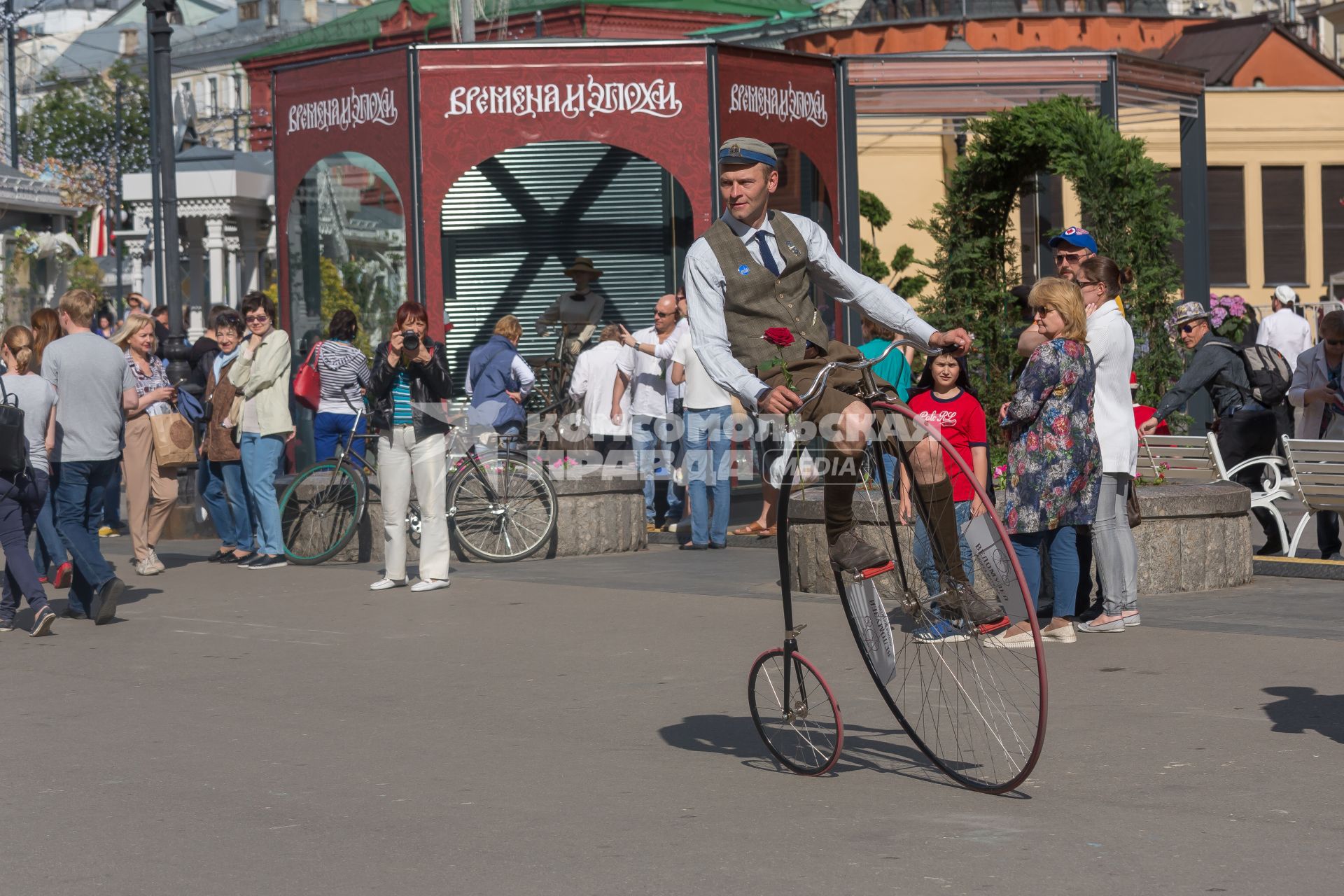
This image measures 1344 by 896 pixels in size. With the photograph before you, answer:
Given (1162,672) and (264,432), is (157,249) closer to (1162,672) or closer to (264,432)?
(264,432)

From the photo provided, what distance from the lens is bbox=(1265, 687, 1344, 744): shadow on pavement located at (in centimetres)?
675

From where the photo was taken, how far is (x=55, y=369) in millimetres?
11453

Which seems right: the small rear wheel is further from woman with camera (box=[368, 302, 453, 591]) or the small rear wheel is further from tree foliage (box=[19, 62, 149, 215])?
tree foliage (box=[19, 62, 149, 215])

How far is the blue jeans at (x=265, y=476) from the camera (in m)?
13.4

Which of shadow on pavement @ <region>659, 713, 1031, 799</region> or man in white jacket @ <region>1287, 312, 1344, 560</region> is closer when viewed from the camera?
shadow on pavement @ <region>659, 713, 1031, 799</region>

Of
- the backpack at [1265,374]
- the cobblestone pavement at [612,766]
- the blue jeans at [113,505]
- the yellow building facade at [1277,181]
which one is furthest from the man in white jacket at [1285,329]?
the yellow building facade at [1277,181]

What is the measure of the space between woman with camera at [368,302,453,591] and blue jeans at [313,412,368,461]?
2261 mm

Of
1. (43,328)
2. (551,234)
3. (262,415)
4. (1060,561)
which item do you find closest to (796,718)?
(1060,561)

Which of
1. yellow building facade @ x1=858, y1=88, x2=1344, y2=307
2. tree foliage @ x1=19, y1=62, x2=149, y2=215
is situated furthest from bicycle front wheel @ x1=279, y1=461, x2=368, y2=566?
tree foliage @ x1=19, y1=62, x2=149, y2=215

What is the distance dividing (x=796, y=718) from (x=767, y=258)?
1.61m

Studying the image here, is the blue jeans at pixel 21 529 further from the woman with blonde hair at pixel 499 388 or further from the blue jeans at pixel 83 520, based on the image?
the woman with blonde hair at pixel 499 388

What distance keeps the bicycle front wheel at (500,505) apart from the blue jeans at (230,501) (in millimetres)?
1597

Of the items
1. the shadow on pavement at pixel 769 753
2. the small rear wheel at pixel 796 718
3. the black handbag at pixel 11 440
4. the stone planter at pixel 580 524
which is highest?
the black handbag at pixel 11 440

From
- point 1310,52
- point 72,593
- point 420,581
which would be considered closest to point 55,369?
point 72,593
